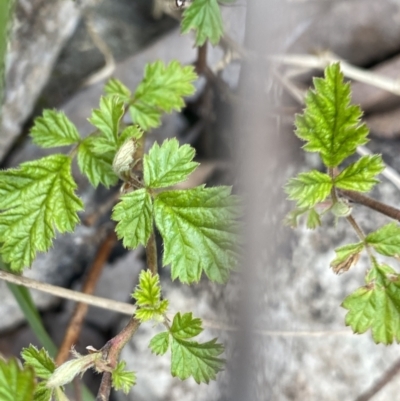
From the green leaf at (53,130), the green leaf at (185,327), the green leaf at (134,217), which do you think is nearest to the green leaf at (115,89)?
the green leaf at (53,130)

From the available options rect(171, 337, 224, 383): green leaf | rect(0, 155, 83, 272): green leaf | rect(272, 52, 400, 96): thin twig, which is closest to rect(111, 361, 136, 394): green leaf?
rect(171, 337, 224, 383): green leaf

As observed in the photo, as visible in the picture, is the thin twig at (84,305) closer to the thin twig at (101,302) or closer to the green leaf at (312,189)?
the thin twig at (101,302)

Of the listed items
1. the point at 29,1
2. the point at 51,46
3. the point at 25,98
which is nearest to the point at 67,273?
the point at 25,98

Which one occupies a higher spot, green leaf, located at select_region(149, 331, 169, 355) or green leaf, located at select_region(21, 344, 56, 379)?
green leaf, located at select_region(149, 331, 169, 355)

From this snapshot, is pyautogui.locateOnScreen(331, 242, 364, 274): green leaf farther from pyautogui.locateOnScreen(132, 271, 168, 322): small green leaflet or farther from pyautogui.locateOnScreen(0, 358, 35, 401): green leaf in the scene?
pyautogui.locateOnScreen(0, 358, 35, 401): green leaf

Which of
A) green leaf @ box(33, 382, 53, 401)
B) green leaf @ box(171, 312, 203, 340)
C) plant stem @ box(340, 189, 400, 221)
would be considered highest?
plant stem @ box(340, 189, 400, 221)

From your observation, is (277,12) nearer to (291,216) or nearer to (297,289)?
(291,216)

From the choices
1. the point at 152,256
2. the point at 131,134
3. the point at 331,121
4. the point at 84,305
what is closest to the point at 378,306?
the point at 331,121
